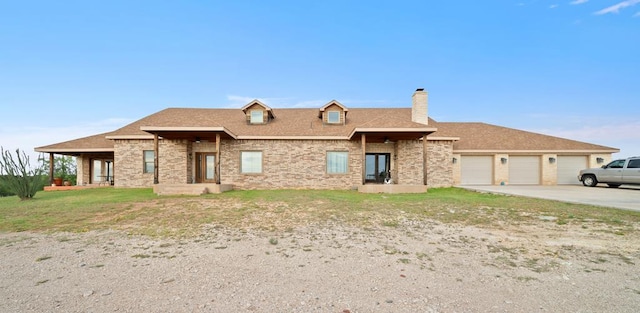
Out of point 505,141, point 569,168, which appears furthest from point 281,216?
point 569,168

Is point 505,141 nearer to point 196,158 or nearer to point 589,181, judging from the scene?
point 589,181

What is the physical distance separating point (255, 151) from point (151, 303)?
1377 cm

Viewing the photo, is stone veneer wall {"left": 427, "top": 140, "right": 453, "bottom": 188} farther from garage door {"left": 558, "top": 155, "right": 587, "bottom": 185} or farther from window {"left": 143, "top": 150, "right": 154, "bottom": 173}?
window {"left": 143, "top": 150, "right": 154, "bottom": 173}

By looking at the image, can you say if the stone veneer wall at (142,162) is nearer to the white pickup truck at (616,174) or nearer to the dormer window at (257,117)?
the dormer window at (257,117)

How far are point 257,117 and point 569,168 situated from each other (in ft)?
71.1

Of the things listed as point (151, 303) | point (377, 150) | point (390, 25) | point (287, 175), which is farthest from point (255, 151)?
point (151, 303)

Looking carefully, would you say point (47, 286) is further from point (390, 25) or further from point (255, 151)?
point (390, 25)

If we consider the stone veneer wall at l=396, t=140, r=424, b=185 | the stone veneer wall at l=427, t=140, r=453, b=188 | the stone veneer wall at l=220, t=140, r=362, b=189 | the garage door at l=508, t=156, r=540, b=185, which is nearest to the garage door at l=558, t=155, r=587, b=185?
the garage door at l=508, t=156, r=540, b=185

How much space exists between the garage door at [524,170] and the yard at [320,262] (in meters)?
11.8

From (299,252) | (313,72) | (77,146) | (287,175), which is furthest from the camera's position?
(313,72)

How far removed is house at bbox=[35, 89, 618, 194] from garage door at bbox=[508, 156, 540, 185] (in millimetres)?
69

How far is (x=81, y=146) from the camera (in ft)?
58.4

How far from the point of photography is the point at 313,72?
20.0m

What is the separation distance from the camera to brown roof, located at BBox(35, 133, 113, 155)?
17.5 meters
